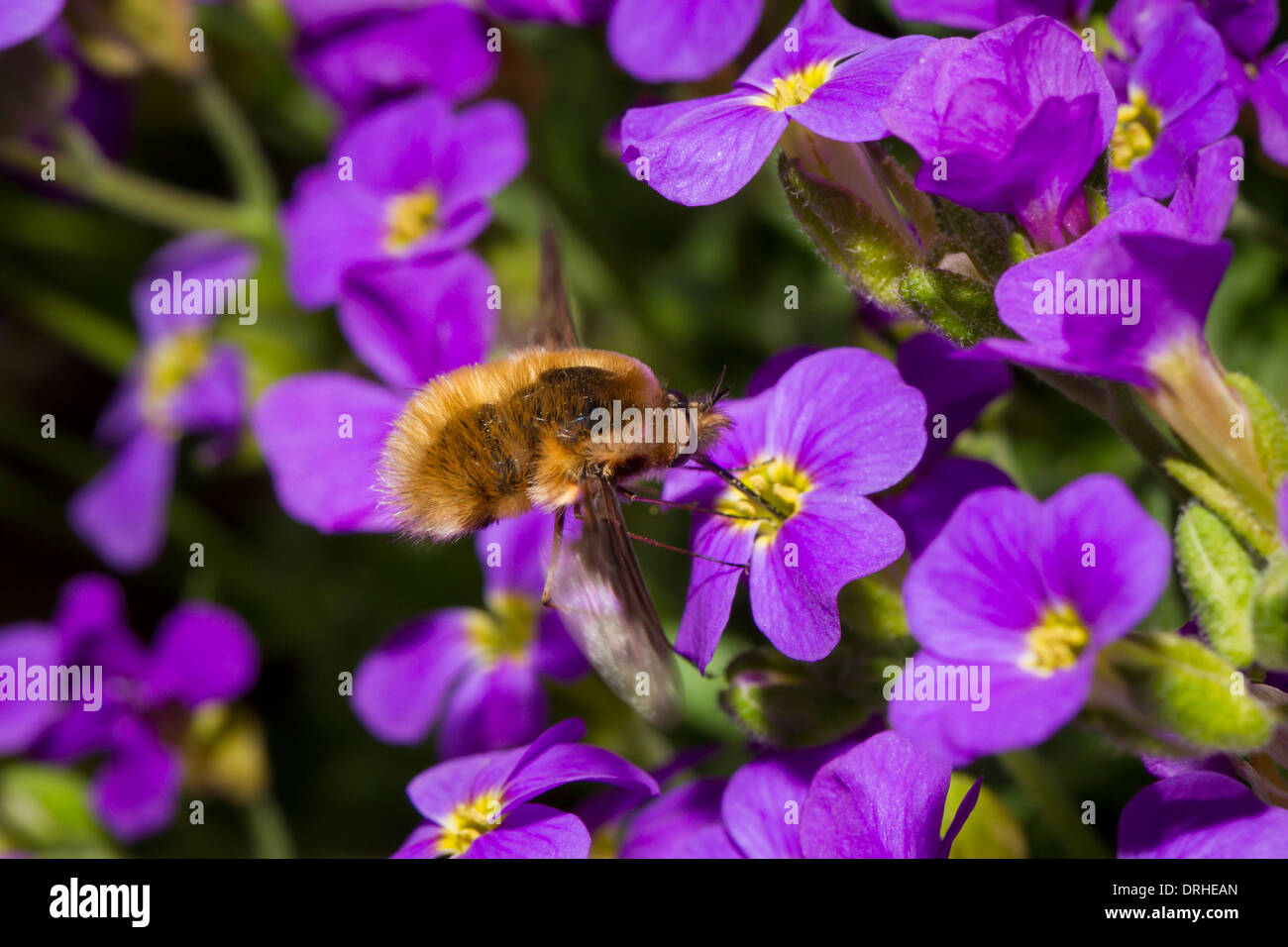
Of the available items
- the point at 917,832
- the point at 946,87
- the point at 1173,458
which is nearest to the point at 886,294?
the point at 946,87

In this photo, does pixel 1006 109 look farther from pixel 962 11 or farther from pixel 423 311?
pixel 423 311

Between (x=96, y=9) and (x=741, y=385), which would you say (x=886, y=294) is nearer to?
(x=741, y=385)

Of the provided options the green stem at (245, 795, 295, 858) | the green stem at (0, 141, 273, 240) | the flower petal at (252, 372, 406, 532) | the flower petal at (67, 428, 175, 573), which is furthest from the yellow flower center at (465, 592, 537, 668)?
the green stem at (0, 141, 273, 240)

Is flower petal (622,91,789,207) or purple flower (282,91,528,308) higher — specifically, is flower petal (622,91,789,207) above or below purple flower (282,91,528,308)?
below

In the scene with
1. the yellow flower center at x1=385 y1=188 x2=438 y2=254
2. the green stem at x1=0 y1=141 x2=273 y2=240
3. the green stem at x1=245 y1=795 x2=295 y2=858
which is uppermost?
the green stem at x1=0 y1=141 x2=273 y2=240

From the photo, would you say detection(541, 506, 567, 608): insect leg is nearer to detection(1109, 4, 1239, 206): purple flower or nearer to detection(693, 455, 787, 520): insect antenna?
detection(693, 455, 787, 520): insect antenna

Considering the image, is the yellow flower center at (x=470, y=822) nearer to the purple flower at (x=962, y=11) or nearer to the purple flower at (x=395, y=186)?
the purple flower at (x=395, y=186)
